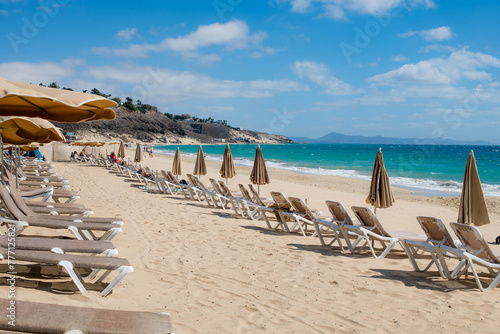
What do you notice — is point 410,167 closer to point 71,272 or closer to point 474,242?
point 474,242

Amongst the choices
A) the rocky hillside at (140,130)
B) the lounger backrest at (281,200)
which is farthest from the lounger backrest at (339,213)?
the rocky hillside at (140,130)

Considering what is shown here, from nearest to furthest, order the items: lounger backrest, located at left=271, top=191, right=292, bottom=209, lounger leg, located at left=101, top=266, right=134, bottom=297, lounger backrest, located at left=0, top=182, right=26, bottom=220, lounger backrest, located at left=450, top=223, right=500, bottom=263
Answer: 1. lounger leg, located at left=101, top=266, right=134, bottom=297
2. lounger backrest, located at left=450, top=223, right=500, bottom=263
3. lounger backrest, located at left=0, top=182, right=26, bottom=220
4. lounger backrest, located at left=271, top=191, right=292, bottom=209

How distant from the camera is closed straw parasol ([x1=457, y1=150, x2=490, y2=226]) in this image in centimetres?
564

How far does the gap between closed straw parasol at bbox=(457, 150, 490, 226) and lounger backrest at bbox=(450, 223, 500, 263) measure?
100 cm

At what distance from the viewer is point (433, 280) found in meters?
4.69

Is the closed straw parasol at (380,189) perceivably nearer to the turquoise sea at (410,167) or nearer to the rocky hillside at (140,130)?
the turquoise sea at (410,167)

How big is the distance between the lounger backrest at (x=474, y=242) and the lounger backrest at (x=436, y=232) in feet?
0.42

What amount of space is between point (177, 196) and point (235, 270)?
7715 mm

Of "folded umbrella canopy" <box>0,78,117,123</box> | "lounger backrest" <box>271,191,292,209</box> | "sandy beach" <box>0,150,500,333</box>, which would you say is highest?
"folded umbrella canopy" <box>0,78,117,123</box>

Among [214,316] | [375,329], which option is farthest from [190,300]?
[375,329]

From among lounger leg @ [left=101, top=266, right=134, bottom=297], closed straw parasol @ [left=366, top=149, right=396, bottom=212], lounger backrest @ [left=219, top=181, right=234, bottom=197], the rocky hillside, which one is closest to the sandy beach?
lounger leg @ [left=101, top=266, right=134, bottom=297]

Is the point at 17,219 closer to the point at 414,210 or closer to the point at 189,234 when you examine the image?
the point at 189,234

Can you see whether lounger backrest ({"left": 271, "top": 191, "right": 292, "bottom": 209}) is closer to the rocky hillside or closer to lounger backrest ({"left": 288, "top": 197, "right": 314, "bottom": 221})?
lounger backrest ({"left": 288, "top": 197, "right": 314, "bottom": 221})

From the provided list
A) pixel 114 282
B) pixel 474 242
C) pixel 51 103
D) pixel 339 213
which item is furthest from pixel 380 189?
pixel 51 103
